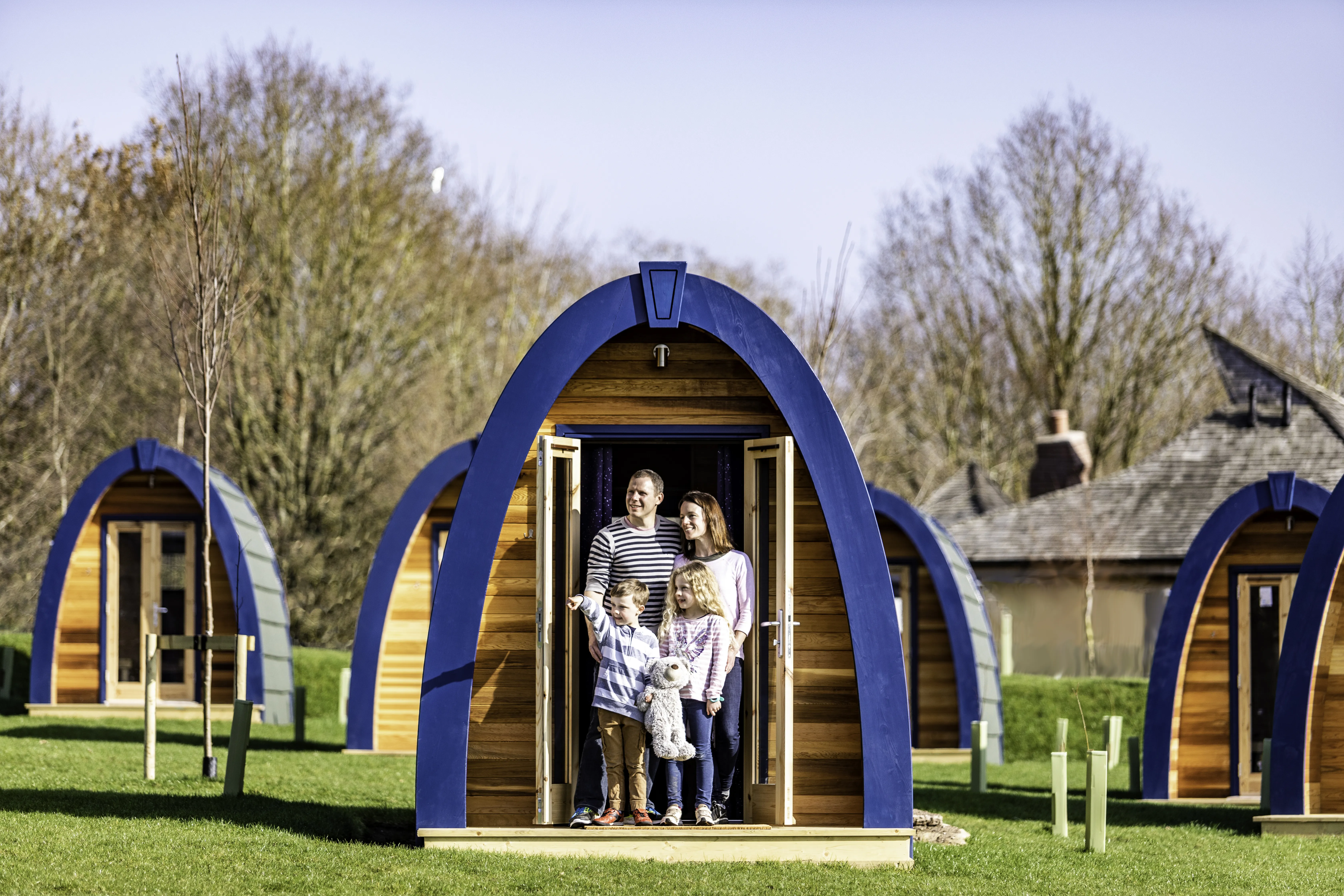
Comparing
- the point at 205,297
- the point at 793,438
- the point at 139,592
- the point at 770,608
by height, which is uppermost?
the point at 205,297

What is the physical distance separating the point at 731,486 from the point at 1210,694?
21.8 feet

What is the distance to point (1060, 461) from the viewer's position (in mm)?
31250

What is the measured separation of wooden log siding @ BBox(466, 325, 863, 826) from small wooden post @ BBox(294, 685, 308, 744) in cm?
730

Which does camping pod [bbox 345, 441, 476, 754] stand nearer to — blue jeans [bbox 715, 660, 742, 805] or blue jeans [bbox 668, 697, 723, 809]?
blue jeans [bbox 715, 660, 742, 805]

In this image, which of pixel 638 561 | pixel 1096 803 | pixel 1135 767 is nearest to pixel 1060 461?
pixel 1135 767

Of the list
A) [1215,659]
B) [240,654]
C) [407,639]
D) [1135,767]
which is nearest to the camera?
[240,654]

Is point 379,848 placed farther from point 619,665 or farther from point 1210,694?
point 1210,694

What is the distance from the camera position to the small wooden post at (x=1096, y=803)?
29.8 ft

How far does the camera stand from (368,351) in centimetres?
2859

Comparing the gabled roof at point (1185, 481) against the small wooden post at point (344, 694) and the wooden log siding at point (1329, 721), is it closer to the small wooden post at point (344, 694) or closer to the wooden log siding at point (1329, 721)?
the small wooden post at point (344, 694)

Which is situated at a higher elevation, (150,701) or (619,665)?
(619,665)

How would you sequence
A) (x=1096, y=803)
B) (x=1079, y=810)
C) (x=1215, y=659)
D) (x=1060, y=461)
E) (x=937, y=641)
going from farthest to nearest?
(x=1060, y=461)
(x=937, y=641)
(x=1215, y=659)
(x=1079, y=810)
(x=1096, y=803)

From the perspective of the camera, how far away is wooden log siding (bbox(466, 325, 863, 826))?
8.25m

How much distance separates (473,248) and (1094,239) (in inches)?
568
